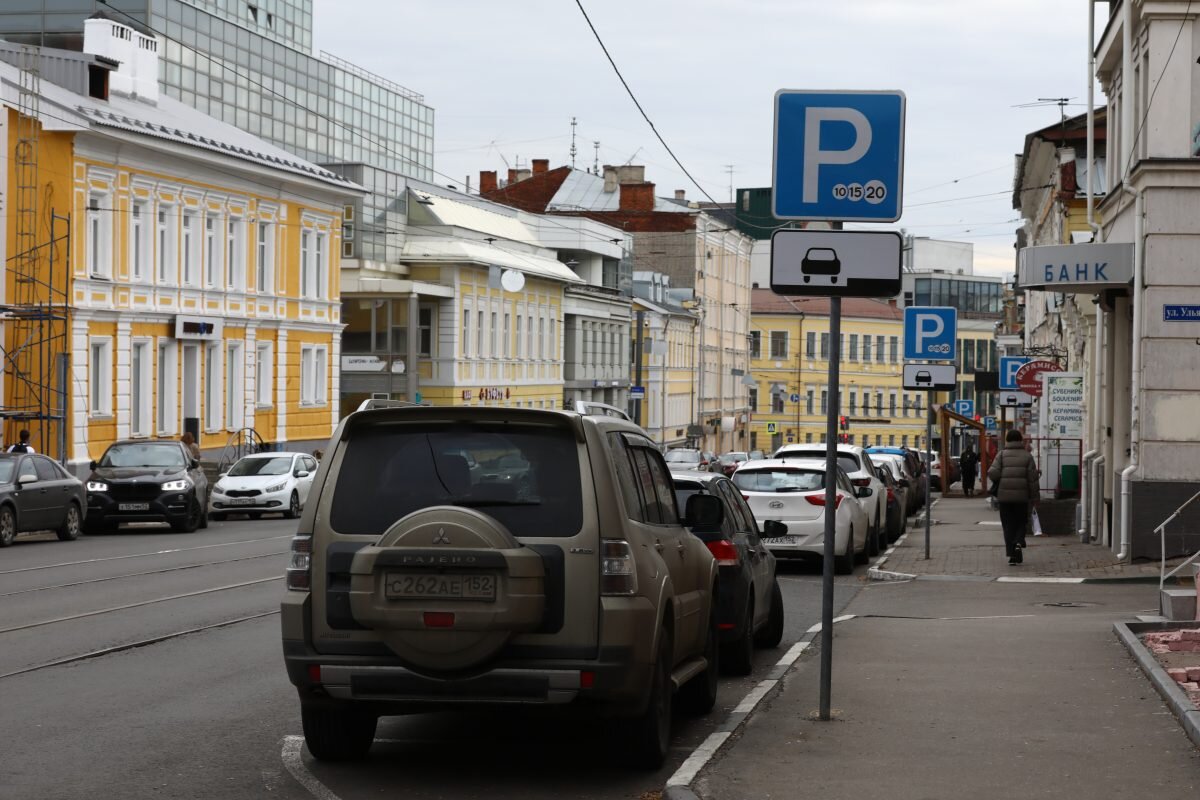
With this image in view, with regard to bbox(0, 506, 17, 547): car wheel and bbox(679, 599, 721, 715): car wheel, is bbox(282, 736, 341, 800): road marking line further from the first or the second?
bbox(0, 506, 17, 547): car wheel

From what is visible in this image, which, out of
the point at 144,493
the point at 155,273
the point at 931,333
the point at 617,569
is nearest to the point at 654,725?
the point at 617,569

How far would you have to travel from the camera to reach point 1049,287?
77.0ft

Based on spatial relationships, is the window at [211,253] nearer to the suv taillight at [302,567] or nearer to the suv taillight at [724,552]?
the suv taillight at [724,552]

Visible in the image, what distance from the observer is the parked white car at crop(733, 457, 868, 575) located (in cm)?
2208

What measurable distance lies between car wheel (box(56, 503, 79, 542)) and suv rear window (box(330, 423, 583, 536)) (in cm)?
2170

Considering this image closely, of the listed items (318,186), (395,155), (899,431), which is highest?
(395,155)

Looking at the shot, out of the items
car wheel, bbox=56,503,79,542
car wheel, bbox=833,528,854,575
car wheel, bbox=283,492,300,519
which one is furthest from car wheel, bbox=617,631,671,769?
car wheel, bbox=283,492,300,519

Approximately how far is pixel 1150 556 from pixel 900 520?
10.6 metres

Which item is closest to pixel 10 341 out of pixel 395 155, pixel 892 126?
pixel 892 126

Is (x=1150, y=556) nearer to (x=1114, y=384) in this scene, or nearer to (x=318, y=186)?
(x=1114, y=384)

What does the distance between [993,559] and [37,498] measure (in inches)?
573

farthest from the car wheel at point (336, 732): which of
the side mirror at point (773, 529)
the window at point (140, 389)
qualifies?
the window at point (140, 389)

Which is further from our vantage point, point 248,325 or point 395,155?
point 395,155

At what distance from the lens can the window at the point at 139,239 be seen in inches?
1738
